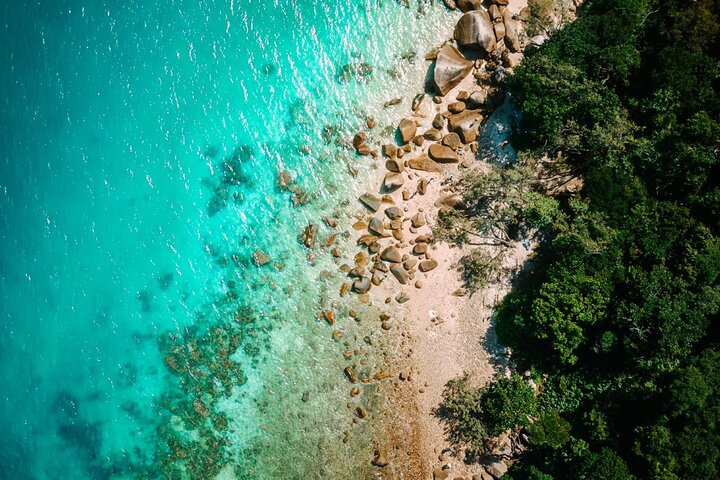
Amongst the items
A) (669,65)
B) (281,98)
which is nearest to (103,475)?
(281,98)

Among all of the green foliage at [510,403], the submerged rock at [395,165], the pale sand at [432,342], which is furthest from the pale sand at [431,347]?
the green foliage at [510,403]

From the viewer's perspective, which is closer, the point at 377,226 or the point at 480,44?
the point at 480,44

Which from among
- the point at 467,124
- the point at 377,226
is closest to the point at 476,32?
the point at 467,124

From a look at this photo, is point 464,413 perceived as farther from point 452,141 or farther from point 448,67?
point 448,67

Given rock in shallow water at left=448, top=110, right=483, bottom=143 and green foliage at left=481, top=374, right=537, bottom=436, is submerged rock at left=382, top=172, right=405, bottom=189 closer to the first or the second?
rock in shallow water at left=448, top=110, right=483, bottom=143

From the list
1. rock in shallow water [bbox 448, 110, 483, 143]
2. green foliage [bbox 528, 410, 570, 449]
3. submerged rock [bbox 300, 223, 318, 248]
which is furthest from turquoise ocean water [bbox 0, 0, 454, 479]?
green foliage [bbox 528, 410, 570, 449]
